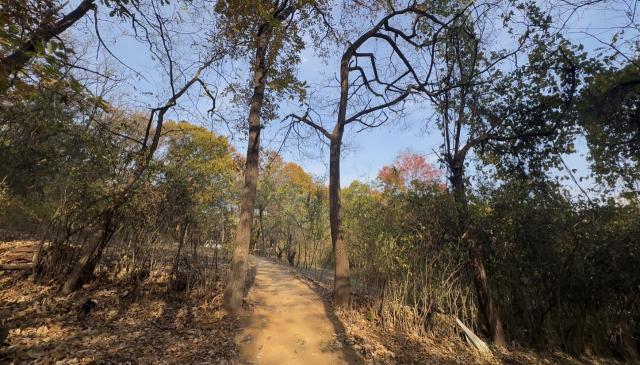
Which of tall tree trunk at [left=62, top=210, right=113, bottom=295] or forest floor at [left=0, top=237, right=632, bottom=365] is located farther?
tall tree trunk at [left=62, top=210, right=113, bottom=295]

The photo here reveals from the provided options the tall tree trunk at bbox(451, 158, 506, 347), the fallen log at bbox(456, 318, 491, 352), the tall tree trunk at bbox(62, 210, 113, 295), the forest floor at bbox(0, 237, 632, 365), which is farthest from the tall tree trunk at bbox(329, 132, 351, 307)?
the tall tree trunk at bbox(62, 210, 113, 295)

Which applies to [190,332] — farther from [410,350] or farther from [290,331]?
[410,350]

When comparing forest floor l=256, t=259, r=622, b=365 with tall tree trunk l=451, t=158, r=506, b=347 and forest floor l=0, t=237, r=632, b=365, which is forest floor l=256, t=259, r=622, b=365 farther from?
tall tree trunk l=451, t=158, r=506, b=347

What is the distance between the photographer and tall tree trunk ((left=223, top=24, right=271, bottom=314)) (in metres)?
6.31

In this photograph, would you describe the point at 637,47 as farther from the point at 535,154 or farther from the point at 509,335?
the point at 509,335

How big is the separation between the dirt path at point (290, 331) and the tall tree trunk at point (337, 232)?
1.60 ft

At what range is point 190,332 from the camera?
17.6 ft

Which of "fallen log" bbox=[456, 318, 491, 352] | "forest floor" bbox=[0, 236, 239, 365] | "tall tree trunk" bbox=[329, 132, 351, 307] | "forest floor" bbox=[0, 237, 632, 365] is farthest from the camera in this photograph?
"tall tree trunk" bbox=[329, 132, 351, 307]

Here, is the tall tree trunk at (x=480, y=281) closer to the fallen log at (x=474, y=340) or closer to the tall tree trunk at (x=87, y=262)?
the fallen log at (x=474, y=340)

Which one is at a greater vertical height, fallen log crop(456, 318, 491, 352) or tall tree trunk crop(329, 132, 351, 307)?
tall tree trunk crop(329, 132, 351, 307)

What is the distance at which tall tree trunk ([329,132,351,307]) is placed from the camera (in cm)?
728

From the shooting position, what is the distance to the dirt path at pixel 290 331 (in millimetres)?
4816

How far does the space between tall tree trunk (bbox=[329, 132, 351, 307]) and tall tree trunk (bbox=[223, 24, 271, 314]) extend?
215cm

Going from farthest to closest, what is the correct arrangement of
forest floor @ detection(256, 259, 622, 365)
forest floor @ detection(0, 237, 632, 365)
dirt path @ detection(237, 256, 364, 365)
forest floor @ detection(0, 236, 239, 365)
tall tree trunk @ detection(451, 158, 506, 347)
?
tall tree trunk @ detection(451, 158, 506, 347) < forest floor @ detection(256, 259, 622, 365) < dirt path @ detection(237, 256, 364, 365) < forest floor @ detection(0, 237, 632, 365) < forest floor @ detection(0, 236, 239, 365)
